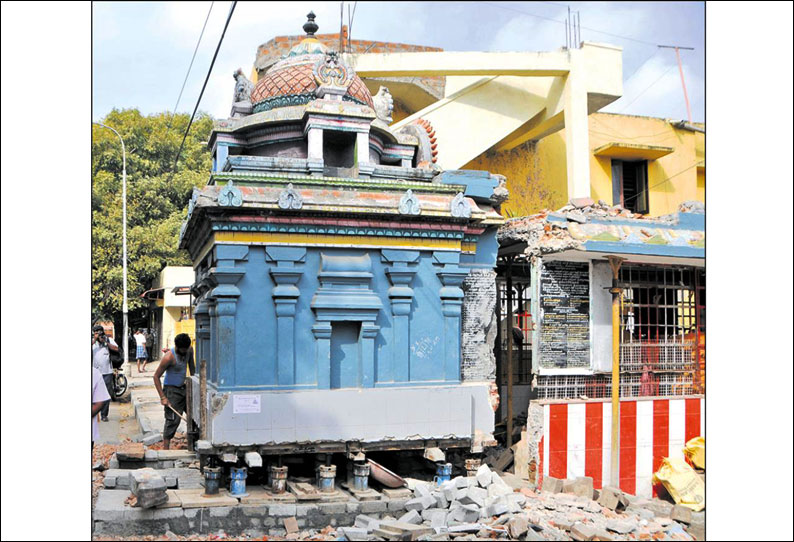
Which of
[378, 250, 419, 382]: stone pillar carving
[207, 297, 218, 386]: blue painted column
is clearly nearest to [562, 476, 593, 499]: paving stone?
[378, 250, 419, 382]: stone pillar carving

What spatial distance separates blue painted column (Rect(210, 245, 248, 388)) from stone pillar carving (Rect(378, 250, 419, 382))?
177cm

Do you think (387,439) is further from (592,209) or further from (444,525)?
(592,209)

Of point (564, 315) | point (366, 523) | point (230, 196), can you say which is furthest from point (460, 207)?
point (366, 523)

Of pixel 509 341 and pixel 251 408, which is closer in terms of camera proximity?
pixel 251 408

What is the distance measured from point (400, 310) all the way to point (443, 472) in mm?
2116

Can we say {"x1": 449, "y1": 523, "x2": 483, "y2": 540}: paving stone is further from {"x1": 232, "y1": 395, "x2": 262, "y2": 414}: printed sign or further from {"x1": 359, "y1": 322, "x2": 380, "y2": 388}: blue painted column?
{"x1": 232, "y1": 395, "x2": 262, "y2": 414}: printed sign

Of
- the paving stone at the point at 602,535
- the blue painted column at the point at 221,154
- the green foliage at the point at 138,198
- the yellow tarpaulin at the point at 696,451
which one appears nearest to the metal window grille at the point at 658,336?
the yellow tarpaulin at the point at 696,451

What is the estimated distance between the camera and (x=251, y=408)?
824 cm

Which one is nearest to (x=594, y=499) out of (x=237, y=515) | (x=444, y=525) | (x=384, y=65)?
(x=444, y=525)

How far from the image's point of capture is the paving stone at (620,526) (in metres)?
7.88

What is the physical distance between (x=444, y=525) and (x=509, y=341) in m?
4.51

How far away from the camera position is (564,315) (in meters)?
10.9

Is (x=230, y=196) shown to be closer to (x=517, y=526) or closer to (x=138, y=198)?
(x=138, y=198)

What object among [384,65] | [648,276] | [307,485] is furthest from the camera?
[384,65]
